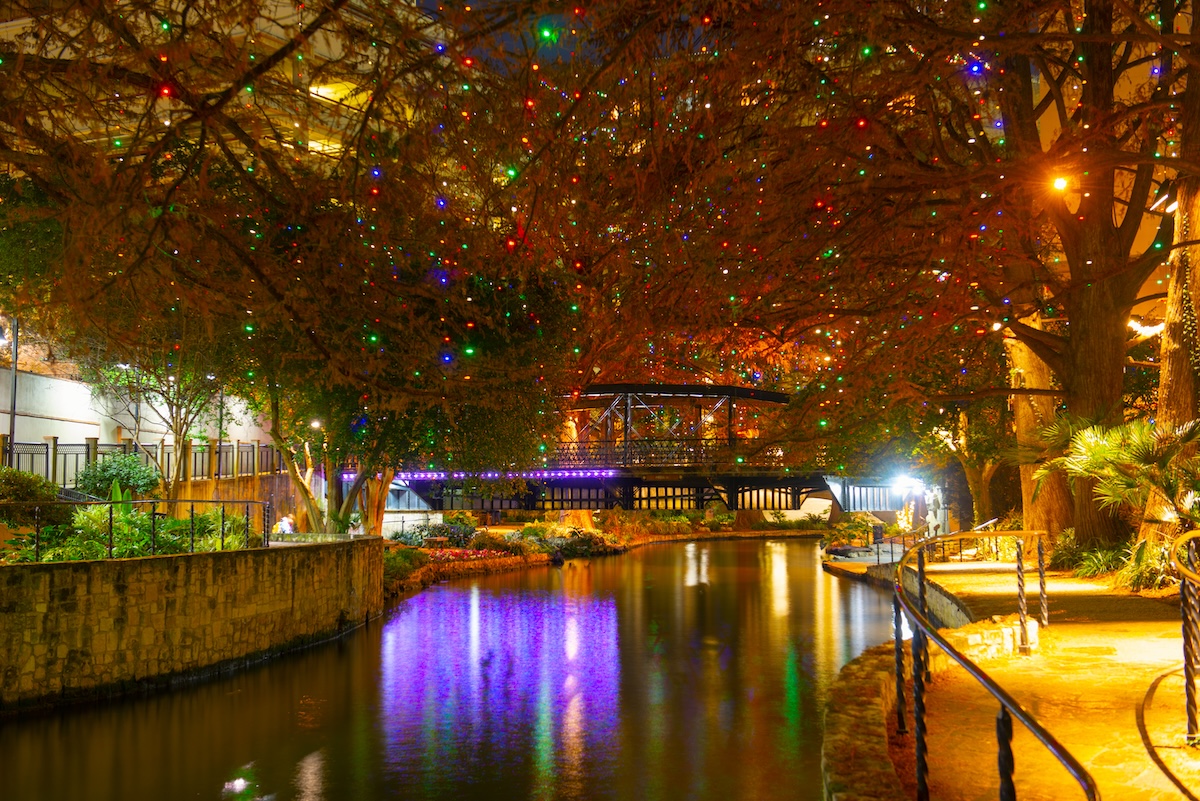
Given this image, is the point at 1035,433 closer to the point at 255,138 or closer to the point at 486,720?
the point at 486,720

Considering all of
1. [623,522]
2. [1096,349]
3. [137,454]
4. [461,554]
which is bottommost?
[461,554]

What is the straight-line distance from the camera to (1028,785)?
20.1 feet

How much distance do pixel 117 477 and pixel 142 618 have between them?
11.5 m

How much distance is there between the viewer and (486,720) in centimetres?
1420

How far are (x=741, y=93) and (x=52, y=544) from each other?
39.4ft

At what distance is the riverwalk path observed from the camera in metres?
6.07

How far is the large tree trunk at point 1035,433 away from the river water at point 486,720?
12.8 feet

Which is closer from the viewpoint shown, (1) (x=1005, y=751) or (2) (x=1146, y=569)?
(1) (x=1005, y=751)

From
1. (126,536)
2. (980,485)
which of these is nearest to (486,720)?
(126,536)

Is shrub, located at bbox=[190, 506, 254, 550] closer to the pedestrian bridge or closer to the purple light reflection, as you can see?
the purple light reflection

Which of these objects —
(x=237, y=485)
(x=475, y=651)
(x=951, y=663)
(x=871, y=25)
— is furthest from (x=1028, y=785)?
(x=237, y=485)

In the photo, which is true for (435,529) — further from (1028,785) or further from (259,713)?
(1028,785)

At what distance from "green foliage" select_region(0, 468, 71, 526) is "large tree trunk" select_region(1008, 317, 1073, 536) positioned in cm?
1626

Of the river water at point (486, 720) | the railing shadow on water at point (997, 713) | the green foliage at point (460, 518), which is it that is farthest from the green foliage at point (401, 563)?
the railing shadow on water at point (997, 713)
